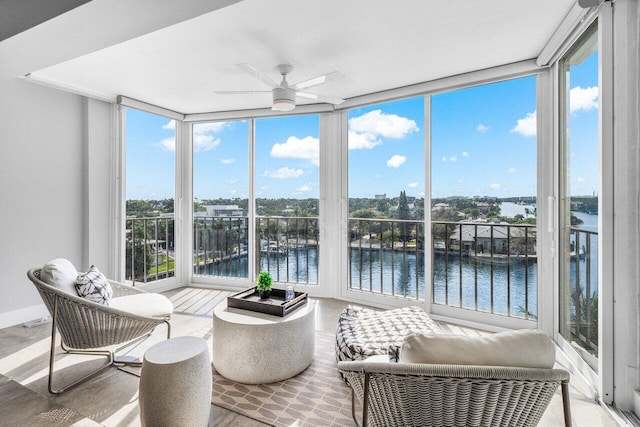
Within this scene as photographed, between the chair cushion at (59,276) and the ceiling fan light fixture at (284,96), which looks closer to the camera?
the chair cushion at (59,276)

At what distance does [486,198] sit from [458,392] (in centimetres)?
241

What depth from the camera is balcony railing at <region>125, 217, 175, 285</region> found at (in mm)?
4074

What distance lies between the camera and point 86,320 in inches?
80.7

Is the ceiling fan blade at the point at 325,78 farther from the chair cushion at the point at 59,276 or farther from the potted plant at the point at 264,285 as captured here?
the chair cushion at the point at 59,276

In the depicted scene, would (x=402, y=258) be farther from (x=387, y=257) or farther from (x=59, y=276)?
(x=59, y=276)

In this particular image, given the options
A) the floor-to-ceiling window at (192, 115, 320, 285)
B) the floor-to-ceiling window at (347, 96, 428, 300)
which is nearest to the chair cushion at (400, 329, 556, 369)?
the floor-to-ceiling window at (347, 96, 428, 300)

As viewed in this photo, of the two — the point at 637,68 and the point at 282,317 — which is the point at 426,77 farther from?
the point at 282,317

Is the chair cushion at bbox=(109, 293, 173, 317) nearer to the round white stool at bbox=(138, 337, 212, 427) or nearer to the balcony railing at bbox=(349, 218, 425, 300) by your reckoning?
the round white stool at bbox=(138, 337, 212, 427)

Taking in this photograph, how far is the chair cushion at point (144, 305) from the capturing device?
237 cm

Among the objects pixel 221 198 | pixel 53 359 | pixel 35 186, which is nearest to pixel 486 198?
pixel 221 198

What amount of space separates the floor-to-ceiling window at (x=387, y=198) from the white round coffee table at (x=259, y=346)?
182cm

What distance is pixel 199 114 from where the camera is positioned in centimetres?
448

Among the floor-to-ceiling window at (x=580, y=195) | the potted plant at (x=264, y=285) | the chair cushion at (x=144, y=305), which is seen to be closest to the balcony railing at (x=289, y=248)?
the potted plant at (x=264, y=285)

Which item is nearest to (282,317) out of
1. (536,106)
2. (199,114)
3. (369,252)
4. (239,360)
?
(239,360)
